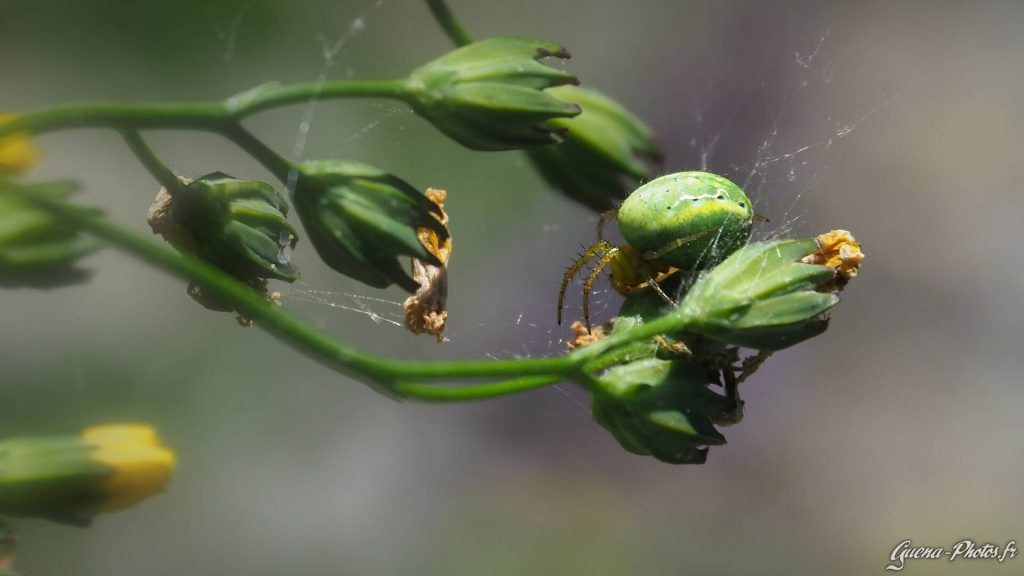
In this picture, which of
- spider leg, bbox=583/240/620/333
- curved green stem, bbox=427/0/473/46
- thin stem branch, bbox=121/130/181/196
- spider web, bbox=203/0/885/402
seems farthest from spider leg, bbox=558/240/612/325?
spider web, bbox=203/0/885/402

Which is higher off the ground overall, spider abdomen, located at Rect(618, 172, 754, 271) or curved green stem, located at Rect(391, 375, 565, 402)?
spider abdomen, located at Rect(618, 172, 754, 271)

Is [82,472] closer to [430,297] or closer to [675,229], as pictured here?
[430,297]

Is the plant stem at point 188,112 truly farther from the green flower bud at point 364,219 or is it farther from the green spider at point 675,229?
the green spider at point 675,229

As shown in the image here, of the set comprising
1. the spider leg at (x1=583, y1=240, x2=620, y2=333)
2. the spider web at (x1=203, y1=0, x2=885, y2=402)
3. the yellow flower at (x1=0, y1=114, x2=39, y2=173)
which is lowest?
the spider leg at (x1=583, y1=240, x2=620, y2=333)

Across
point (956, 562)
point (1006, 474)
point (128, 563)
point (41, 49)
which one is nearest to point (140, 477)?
point (41, 49)

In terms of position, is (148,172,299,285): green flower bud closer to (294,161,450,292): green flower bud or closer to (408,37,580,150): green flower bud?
(294,161,450,292): green flower bud

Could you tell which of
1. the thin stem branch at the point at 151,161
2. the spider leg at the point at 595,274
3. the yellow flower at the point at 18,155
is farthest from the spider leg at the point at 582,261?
the yellow flower at the point at 18,155

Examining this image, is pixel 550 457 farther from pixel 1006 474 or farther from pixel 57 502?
pixel 57 502
